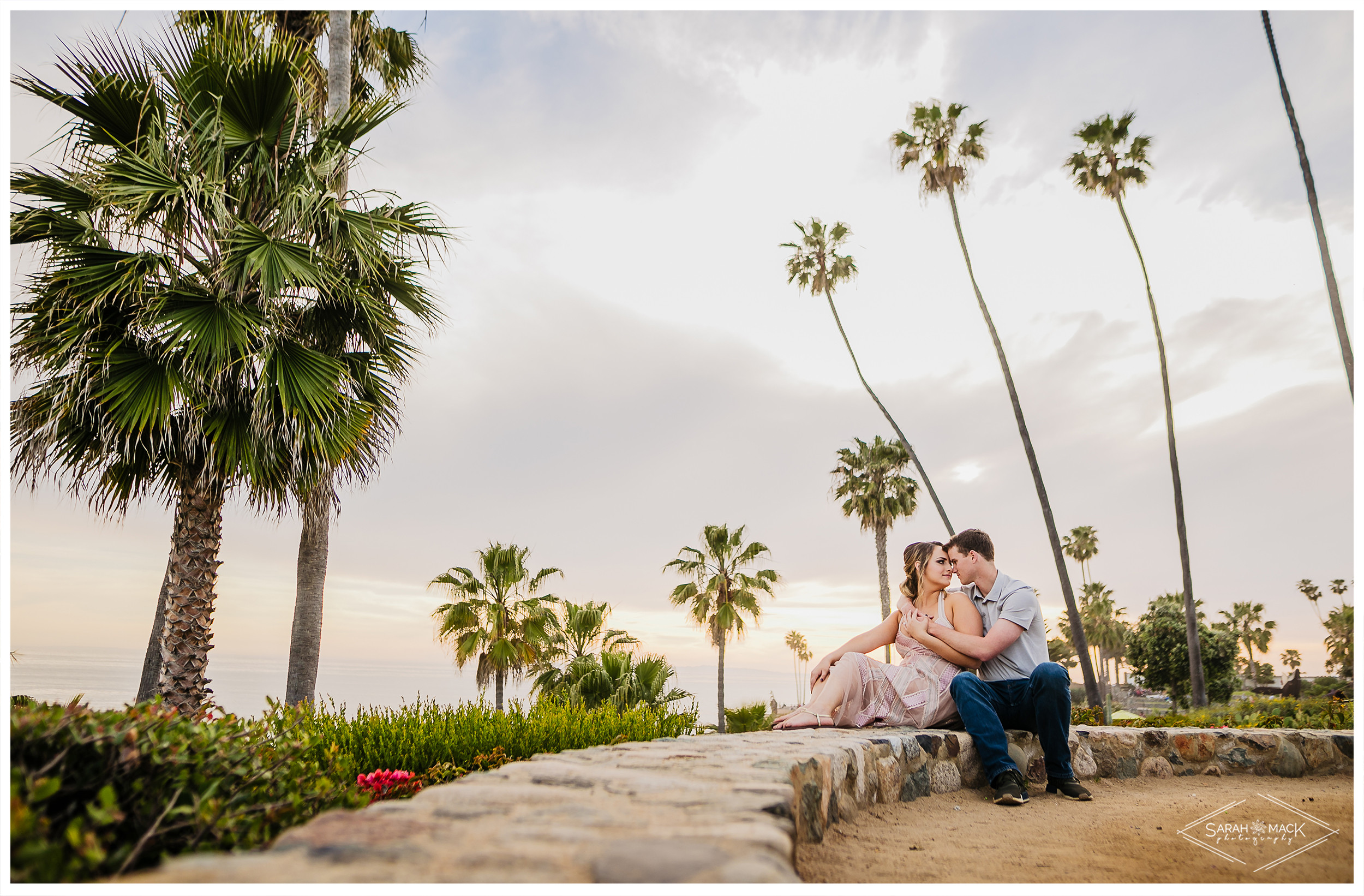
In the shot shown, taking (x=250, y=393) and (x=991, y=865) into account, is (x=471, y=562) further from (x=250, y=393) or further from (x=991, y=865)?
(x=991, y=865)

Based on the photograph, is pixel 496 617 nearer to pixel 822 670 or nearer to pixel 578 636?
pixel 578 636

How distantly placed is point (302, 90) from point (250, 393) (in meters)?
3.18

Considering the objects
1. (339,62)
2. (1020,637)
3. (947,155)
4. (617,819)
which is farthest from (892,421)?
(617,819)

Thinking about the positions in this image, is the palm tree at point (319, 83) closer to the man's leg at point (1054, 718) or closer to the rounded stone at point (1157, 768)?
the man's leg at point (1054, 718)

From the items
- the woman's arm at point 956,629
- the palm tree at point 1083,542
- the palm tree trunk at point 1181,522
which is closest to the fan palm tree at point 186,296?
the woman's arm at point 956,629

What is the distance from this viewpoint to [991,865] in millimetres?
2307

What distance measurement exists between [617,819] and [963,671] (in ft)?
9.52

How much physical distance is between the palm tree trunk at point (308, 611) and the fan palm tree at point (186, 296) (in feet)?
9.63

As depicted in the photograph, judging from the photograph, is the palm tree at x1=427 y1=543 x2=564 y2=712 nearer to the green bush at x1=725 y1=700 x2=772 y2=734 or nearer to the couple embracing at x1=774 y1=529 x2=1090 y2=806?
the green bush at x1=725 y1=700 x2=772 y2=734

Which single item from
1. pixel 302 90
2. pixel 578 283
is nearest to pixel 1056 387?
pixel 578 283

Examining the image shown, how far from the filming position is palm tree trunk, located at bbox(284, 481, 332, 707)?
9.33 metres

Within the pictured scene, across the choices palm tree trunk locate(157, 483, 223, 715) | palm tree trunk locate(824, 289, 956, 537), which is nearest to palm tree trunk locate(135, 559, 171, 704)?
palm tree trunk locate(157, 483, 223, 715)

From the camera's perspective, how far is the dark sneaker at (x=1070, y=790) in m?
3.37

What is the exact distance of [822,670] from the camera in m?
4.18
